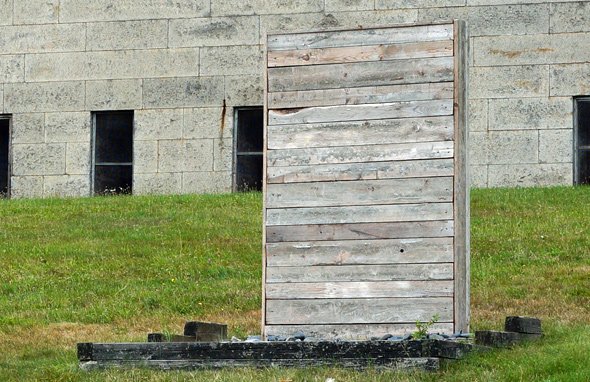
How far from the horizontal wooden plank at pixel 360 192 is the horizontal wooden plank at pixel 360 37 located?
4.42 ft

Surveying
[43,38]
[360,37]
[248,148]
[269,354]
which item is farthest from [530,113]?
[269,354]

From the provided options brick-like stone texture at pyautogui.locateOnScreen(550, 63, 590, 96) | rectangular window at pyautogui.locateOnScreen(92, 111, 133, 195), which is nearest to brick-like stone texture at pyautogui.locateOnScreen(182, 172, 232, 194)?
rectangular window at pyautogui.locateOnScreen(92, 111, 133, 195)

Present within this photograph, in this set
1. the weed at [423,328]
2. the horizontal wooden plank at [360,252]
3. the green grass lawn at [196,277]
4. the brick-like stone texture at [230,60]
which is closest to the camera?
the green grass lawn at [196,277]

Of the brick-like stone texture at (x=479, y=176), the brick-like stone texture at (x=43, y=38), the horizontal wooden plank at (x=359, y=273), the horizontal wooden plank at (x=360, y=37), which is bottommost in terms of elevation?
the horizontal wooden plank at (x=359, y=273)

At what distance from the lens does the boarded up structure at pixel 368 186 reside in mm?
13234

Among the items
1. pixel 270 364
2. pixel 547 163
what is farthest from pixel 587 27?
pixel 270 364

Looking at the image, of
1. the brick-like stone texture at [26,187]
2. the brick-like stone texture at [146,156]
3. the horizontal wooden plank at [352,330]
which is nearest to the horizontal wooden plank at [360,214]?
the horizontal wooden plank at [352,330]

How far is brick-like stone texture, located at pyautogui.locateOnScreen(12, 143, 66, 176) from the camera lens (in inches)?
1021

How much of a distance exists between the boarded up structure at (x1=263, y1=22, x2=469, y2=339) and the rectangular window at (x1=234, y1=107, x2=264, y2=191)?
11248 mm

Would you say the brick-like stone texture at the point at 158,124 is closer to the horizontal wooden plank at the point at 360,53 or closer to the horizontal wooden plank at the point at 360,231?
the horizontal wooden plank at the point at 360,53

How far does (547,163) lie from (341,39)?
10.9 metres

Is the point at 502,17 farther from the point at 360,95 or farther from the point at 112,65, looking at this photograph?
the point at 360,95

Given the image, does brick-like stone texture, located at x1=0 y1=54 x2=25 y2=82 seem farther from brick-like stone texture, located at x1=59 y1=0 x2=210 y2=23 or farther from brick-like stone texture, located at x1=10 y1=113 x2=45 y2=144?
brick-like stone texture, located at x1=59 y1=0 x2=210 y2=23

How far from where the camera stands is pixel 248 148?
25.4 metres
